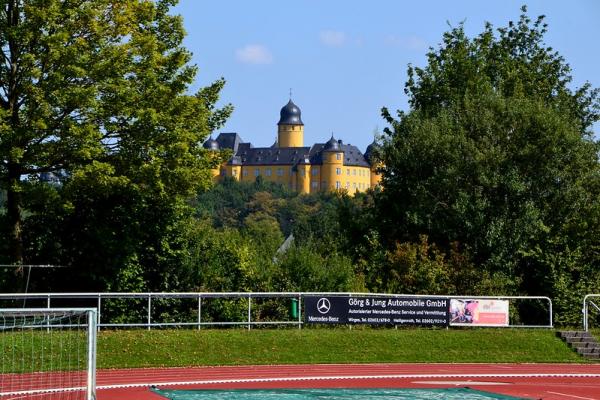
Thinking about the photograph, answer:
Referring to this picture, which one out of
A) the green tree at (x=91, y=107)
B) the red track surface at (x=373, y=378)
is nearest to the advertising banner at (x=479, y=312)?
the red track surface at (x=373, y=378)

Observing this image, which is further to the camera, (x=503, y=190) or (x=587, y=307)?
(x=503, y=190)

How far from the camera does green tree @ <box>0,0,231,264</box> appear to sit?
35.2 meters

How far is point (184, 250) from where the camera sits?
40.2 metres

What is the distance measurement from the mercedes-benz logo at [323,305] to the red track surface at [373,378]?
3692mm

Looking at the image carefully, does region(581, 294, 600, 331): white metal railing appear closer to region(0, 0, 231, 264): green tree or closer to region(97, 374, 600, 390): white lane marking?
region(97, 374, 600, 390): white lane marking

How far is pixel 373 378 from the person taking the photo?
28.9 meters

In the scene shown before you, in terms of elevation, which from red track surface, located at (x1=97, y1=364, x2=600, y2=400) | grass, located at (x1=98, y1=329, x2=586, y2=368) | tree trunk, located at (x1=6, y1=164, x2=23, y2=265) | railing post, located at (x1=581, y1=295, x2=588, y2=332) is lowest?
red track surface, located at (x1=97, y1=364, x2=600, y2=400)

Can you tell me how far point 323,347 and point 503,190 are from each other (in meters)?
16.1

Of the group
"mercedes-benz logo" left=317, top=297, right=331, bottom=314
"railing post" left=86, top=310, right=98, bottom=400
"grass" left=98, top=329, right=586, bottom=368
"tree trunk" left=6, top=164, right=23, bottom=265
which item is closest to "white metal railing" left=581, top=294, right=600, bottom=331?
"grass" left=98, top=329, right=586, bottom=368

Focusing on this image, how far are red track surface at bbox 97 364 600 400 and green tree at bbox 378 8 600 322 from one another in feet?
35.4

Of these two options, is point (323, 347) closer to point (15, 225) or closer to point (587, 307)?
point (587, 307)

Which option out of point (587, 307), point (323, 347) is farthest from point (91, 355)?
point (587, 307)

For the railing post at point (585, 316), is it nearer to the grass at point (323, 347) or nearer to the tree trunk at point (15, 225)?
the grass at point (323, 347)

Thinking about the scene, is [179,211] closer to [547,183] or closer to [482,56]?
[547,183]
